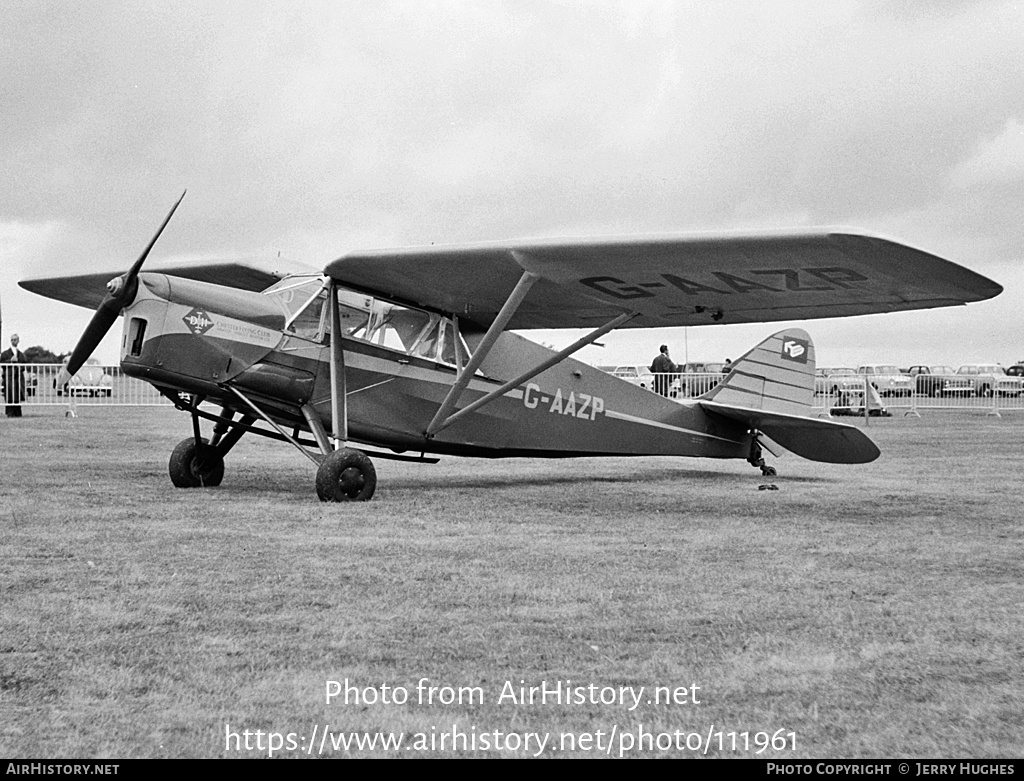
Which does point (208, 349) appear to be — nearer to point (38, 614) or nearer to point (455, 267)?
point (455, 267)

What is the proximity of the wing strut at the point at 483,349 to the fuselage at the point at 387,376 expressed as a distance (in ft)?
0.75

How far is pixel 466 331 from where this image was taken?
10898 millimetres

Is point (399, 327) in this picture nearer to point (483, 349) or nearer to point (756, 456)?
point (483, 349)

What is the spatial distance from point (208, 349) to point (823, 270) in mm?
4930

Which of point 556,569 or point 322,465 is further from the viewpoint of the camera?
point 322,465

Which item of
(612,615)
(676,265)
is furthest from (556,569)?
(676,265)

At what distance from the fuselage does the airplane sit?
0.01m

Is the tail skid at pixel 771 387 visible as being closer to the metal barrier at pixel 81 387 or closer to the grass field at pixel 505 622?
the grass field at pixel 505 622

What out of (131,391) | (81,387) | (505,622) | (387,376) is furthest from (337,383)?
(81,387)

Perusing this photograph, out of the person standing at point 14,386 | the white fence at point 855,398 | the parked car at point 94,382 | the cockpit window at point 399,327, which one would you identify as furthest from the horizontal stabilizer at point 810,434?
the parked car at point 94,382

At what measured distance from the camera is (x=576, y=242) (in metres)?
8.21

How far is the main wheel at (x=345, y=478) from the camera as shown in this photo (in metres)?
8.75

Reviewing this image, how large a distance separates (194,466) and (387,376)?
2.00 metres
